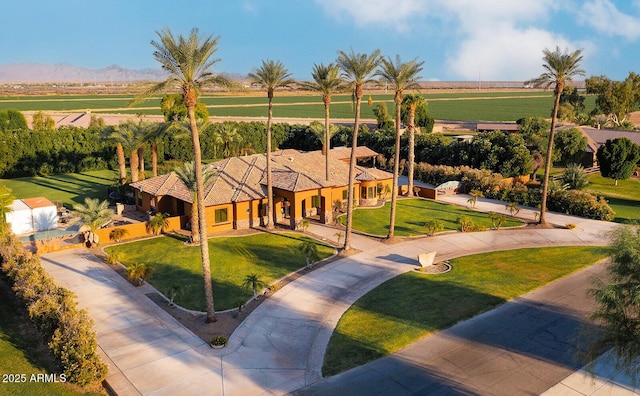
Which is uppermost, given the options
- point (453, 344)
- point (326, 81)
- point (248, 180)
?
point (326, 81)

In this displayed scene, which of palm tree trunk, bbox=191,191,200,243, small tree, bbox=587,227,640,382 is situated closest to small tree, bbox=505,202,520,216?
palm tree trunk, bbox=191,191,200,243

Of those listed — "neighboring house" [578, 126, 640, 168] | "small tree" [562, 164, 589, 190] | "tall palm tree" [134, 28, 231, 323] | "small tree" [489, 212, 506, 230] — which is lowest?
"small tree" [489, 212, 506, 230]

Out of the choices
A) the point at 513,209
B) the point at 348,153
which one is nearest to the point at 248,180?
the point at 348,153

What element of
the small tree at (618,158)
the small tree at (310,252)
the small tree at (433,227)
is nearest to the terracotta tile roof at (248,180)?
the small tree at (310,252)

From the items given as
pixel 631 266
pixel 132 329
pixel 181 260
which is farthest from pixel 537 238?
pixel 132 329

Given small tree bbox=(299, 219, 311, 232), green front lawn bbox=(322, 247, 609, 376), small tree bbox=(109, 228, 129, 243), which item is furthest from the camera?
small tree bbox=(299, 219, 311, 232)

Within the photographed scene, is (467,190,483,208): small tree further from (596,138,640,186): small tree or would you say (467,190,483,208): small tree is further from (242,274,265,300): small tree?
(242,274,265,300): small tree

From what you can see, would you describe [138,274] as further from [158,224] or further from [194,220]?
[158,224]
